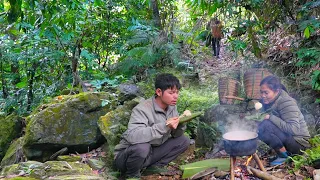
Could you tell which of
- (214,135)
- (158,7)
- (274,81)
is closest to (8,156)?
(214,135)

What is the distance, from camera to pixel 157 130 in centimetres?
306

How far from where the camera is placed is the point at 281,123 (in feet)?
10.9

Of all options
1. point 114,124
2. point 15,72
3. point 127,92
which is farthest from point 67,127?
point 15,72

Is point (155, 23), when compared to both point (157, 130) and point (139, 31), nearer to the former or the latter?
point (139, 31)

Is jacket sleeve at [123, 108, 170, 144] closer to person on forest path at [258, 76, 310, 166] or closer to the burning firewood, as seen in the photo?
the burning firewood

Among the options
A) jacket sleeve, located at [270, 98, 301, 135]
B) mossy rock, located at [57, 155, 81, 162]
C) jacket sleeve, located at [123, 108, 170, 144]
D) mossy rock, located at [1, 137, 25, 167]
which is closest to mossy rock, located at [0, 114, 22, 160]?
mossy rock, located at [1, 137, 25, 167]

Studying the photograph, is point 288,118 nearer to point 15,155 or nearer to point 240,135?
point 240,135

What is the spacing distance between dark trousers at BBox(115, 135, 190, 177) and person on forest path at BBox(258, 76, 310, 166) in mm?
1024

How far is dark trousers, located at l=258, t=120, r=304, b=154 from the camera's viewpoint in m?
3.43

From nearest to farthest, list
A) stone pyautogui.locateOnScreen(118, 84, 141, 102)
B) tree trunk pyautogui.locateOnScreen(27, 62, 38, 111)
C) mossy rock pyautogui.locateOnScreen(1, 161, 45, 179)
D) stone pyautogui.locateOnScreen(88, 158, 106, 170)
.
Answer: mossy rock pyautogui.locateOnScreen(1, 161, 45, 179)
stone pyautogui.locateOnScreen(88, 158, 106, 170)
stone pyautogui.locateOnScreen(118, 84, 141, 102)
tree trunk pyautogui.locateOnScreen(27, 62, 38, 111)

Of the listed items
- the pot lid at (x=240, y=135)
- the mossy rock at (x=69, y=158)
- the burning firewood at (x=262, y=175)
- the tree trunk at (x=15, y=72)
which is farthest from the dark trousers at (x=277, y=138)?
the tree trunk at (x=15, y=72)

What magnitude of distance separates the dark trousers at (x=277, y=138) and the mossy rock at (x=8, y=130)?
13.5 feet

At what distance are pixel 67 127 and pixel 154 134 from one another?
1.80 metres

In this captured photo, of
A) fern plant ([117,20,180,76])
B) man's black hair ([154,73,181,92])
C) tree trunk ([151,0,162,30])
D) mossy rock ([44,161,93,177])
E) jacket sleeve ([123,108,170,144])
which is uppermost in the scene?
tree trunk ([151,0,162,30])
